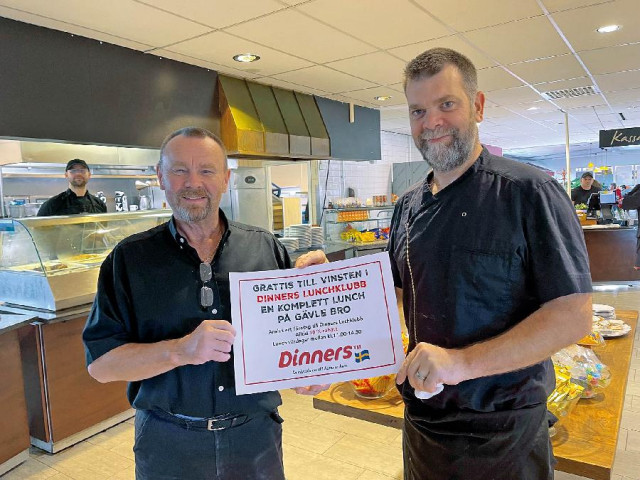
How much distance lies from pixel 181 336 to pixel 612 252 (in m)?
8.46

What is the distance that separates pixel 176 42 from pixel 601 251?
7.51 metres

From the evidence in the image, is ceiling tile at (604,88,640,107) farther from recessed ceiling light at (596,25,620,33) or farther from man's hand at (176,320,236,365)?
man's hand at (176,320,236,365)

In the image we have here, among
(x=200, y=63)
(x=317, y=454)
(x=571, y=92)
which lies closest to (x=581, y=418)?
(x=317, y=454)

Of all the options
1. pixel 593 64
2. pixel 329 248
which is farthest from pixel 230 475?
pixel 593 64

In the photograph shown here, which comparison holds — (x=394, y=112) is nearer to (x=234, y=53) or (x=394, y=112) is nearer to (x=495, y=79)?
(x=495, y=79)

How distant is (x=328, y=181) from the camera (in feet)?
28.5

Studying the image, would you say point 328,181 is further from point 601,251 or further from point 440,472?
point 440,472

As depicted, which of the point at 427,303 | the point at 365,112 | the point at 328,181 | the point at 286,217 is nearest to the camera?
the point at 427,303

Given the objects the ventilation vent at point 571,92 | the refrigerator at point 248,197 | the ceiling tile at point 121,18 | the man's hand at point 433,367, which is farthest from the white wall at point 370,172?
the man's hand at point 433,367

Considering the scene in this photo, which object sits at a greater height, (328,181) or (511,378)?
(328,181)

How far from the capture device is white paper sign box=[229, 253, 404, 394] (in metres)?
1.39

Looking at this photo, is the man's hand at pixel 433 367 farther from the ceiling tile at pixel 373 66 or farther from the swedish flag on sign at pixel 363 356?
the ceiling tile at pixel 373 66

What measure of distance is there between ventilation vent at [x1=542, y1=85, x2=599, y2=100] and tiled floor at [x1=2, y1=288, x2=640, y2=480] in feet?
14.8

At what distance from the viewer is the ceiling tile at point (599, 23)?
12.0ft
